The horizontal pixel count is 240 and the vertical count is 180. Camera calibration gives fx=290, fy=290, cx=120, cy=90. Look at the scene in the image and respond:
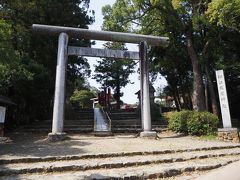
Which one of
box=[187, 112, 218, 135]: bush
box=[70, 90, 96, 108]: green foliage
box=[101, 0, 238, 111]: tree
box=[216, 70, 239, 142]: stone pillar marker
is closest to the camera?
box=[216, 70, 239, 142]: stone pillar marker

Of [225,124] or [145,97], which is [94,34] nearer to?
[145,97]

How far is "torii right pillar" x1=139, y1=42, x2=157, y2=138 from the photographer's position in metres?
14.4

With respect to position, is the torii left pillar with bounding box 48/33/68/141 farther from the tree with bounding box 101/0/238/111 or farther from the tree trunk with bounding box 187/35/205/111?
the tree trunk with bounding box 187/35/205/111

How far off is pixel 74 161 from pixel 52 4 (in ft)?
50.0

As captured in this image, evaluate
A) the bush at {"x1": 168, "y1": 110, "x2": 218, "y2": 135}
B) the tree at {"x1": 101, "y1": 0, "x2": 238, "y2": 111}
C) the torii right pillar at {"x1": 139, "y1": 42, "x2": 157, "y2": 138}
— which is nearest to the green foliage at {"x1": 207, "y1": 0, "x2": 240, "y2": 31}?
the tree at {"x1": 101, "y1": 0, "x2": 238, "y2": 111}

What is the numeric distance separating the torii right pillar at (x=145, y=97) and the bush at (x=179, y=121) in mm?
2221

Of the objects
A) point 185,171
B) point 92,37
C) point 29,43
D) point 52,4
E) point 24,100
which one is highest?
point 52,4

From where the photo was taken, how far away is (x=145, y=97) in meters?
14.8

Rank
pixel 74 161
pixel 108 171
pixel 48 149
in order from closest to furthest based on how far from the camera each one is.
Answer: pixel 108 171
pixel 74 161
pixel 48 149

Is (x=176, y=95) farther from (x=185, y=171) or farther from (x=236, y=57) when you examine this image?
(x=185, y=171)

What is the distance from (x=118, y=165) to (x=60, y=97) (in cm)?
625

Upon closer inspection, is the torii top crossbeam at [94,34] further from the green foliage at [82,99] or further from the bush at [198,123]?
the green foliage at [82,99]

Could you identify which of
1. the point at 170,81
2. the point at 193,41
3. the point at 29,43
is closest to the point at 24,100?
the point at 29,43

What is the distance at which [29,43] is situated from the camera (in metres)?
20.3
